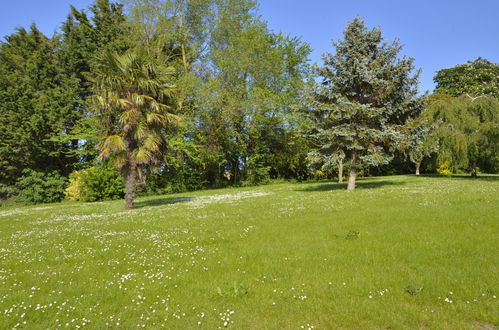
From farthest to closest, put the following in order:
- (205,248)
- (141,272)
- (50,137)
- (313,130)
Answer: (50,137) → (313,130) → (205,248) → (141,272)

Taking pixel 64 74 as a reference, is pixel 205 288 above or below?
below

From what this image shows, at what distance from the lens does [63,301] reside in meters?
5.16

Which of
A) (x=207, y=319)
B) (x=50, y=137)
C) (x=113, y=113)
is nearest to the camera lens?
(x=207, y=319)

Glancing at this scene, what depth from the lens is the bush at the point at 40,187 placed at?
3288 centimetres

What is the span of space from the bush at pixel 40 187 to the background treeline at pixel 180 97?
111 mm

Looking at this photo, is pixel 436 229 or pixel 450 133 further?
pixel 450 133

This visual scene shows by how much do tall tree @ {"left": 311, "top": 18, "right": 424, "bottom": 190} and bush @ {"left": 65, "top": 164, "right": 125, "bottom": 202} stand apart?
837 inches

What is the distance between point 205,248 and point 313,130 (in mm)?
15895

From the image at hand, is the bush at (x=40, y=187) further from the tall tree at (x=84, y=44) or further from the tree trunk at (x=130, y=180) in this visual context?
the tree trunk at (x=130, y=180)

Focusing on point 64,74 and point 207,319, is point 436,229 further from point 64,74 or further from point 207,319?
point 64,74

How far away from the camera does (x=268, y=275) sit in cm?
591

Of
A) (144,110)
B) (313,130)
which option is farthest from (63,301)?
(313,130)

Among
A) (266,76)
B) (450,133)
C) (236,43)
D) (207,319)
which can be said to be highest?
(236,43)

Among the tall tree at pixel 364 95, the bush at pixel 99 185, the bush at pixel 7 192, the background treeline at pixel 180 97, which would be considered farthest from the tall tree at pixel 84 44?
the tall tree at pixel 364 95
